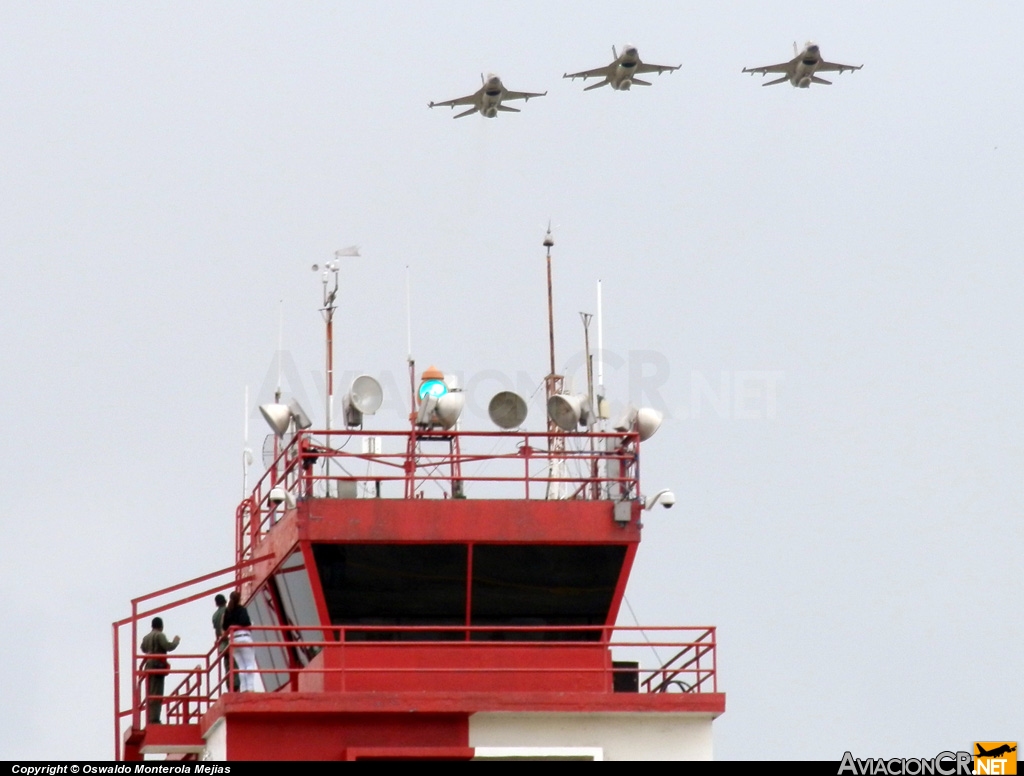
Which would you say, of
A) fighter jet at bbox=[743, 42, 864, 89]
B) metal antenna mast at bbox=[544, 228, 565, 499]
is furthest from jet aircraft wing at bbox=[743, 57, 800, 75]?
metal antenna mast at bbox=[544, 228, 565, 499]

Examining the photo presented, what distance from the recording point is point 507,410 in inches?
1522

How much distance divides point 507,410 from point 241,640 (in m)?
5.86

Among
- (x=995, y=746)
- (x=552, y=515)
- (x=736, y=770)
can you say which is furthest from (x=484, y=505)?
(x=995, y=746)

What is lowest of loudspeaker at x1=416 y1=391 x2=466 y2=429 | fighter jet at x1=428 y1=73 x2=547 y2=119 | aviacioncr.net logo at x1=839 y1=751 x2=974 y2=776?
aviacioncr.net logo at x1=839 y1=751 x2=974 y2=776

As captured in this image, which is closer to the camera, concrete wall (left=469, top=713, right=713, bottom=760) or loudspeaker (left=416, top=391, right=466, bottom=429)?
concrete wall (left=469, top=713, right=713, bottom=760)

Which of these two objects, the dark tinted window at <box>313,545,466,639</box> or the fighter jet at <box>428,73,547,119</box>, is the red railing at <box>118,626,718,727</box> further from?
the fighter jet at <box>428,73,547,119</box>

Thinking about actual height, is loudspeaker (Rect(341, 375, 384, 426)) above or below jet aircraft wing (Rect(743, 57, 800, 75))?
below

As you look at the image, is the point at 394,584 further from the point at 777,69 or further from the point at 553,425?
the point at 777,69

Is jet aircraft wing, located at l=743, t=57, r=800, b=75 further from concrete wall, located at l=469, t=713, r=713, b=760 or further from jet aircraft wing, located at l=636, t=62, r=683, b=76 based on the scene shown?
concrete wall, located at l=469, t=713, r=713, b=760

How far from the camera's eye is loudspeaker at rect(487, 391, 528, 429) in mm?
38594

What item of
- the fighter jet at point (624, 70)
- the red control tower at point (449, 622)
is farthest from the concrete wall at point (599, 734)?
the fighter jet at point (624, 70)

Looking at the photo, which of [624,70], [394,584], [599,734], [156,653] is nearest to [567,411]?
[394,584]

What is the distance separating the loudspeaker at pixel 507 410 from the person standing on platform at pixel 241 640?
5.16m

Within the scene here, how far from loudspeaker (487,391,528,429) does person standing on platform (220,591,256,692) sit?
203 inches
